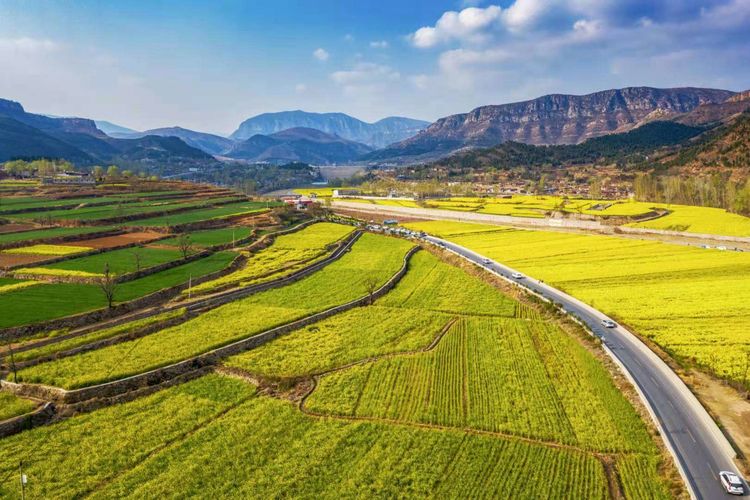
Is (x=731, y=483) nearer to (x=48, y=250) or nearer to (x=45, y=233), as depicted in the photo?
(x=48, y=250)

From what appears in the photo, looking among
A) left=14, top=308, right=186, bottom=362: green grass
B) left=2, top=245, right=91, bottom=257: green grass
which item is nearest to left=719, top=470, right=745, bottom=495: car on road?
left=14, top=308, right=186, bottom=362: green grass

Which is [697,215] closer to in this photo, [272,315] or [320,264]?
[320,264]

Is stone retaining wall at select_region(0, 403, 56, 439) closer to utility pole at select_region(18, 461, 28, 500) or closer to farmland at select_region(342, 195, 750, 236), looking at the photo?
utility pole at select_region(18, 461, 28, 500)

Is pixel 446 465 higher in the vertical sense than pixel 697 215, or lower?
lower

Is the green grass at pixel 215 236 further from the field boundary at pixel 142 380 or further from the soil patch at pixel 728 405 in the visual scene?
the soil patch at pixel 728 405

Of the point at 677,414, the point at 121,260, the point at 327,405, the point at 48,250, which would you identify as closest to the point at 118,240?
the point at 48,250

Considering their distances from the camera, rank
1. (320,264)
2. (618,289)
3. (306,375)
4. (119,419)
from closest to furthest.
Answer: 1. (119,419)
2. (306,375)
3. (618,289)
4. (320,264)

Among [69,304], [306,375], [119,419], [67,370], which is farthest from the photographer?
[69,304]

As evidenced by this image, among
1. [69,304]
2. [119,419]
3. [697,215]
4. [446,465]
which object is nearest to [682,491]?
[446,465]
